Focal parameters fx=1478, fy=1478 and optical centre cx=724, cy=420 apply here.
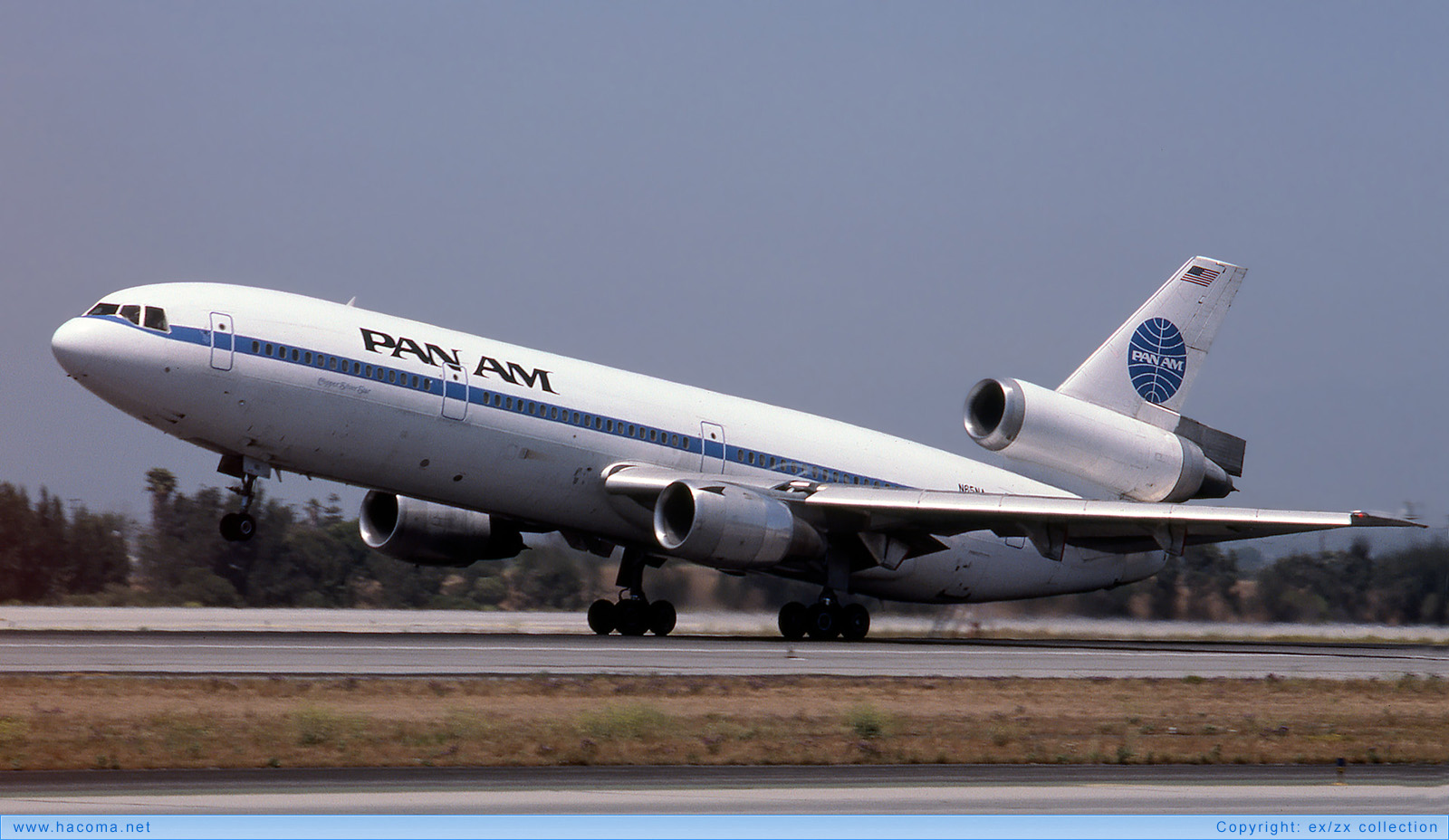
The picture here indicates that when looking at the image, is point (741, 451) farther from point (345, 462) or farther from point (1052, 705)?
point (1052, 705)

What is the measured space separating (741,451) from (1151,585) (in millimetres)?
11467

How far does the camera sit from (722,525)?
25109mm

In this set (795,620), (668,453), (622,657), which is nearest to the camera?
(622,657)

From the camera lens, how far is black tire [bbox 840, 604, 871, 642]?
28250 mm

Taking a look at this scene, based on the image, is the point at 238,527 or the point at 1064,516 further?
the point at 1064,516

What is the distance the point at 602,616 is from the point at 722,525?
501 cm

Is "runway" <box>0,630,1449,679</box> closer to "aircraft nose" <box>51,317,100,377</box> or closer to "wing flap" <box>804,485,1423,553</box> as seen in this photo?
"wing flap" <box>804,485,1423,553</box>

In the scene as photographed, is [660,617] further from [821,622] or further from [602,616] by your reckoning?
[821,622]

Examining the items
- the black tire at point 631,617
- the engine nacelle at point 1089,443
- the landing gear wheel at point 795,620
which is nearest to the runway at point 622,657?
the landing gear wheel at point 795,620

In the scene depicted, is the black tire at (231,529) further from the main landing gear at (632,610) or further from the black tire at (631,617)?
the black tire at (631,617)

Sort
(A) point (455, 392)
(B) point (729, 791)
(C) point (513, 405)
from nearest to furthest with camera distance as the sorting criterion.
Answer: (B) point (729, 791) < (A) point (455, 392) < (C) point (513, 405)

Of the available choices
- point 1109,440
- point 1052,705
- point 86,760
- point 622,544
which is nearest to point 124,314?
point 622,544

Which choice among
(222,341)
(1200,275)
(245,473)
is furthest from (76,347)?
(1200,275)

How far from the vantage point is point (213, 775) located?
34.2 ft
